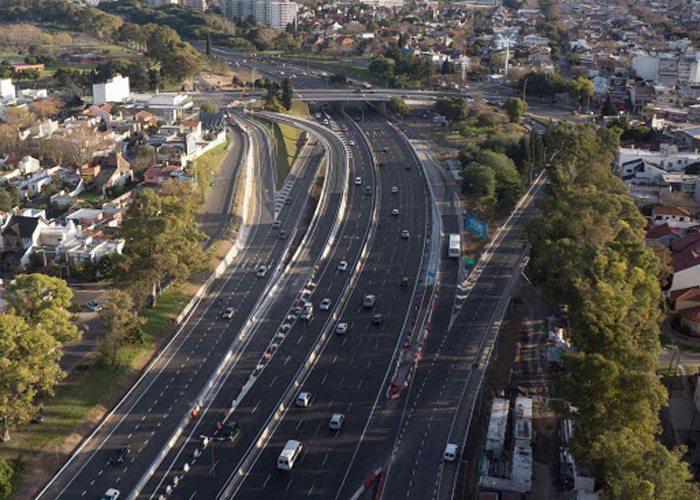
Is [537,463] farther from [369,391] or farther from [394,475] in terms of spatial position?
[369,391]

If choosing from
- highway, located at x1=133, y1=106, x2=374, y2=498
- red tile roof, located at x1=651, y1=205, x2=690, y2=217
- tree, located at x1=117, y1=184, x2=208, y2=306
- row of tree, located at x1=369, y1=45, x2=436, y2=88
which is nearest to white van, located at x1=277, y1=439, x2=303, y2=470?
highway, located at x1=133, y1=106, x2=374, y2=498

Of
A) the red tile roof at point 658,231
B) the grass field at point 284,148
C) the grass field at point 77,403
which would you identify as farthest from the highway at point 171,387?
the red tile roof at point 658,231

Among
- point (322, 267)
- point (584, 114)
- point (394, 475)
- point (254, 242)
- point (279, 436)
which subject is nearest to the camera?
point (394, 475)

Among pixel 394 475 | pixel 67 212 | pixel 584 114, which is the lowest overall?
pixel 394 475

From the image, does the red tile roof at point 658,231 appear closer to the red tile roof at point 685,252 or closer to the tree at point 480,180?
the red tile roof at point 685,252

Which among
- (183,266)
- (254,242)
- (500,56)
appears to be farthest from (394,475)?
(500,56)

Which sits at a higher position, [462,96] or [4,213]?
[462,96]

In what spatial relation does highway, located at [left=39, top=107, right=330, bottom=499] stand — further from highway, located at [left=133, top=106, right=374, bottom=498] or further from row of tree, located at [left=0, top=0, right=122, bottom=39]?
row of tree, located at [left=0, top=0, right=122, bottom=39]
